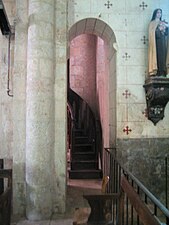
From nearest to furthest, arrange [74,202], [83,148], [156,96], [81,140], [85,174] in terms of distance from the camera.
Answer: [156,96] < [74,202] < [85,174] < [83,148] < [81,140]

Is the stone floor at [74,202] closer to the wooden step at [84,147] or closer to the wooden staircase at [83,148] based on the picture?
the wooden staircase at [83,148]

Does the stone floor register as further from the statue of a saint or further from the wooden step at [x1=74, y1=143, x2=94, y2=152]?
the statue of a saint

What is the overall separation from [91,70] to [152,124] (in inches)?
161

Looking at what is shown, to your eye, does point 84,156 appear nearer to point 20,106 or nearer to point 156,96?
point 20,106

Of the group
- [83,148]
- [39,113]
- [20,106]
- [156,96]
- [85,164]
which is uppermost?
[156,96]

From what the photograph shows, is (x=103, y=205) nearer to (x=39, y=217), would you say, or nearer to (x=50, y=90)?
(x=39, y=217)

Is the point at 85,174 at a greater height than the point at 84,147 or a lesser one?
lesser

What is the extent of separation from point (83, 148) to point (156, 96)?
124 inches

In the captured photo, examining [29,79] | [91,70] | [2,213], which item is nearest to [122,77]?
[29,79]

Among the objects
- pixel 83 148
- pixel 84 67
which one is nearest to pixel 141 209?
pixel 83 148

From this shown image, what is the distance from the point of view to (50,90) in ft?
12.4

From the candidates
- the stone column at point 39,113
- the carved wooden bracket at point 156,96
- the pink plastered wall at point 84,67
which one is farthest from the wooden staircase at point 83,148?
the carved wooden bracket at point 156,96

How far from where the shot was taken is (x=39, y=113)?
3680 millimetres

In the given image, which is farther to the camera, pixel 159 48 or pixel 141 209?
pixel 159 48
